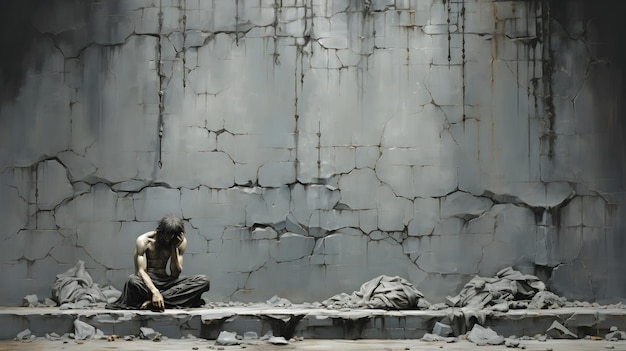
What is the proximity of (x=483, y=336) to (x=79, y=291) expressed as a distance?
3.47 meters

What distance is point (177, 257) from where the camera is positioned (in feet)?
24.1

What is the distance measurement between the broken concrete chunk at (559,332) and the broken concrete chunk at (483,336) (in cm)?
50

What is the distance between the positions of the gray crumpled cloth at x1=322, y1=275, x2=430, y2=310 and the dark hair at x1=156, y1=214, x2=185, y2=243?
1.45 meters

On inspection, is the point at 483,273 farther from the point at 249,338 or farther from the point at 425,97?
the point at 249,338

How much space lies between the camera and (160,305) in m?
6.93

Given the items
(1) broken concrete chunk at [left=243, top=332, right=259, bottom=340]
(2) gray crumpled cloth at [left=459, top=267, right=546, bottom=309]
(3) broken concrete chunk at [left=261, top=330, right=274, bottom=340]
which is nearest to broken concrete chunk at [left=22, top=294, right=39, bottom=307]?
(1) broken concrete chunk at [left=243, top=332, right=259, bottom=340]

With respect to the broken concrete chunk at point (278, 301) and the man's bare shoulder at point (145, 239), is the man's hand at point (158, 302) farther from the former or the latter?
→ the broken concrete chunk at point (278, 301)

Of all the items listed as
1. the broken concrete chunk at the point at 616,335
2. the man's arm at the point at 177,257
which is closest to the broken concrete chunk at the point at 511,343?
→ the broken concrete chunk at the point at 616,335

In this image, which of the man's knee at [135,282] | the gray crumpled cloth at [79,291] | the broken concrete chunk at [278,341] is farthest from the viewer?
the gray crumpled cloth at [79,291]

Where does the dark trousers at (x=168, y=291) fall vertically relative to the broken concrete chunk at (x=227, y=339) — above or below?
above

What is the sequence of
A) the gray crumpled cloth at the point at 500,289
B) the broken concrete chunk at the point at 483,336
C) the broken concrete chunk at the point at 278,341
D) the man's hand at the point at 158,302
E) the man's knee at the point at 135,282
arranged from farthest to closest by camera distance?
the gray crumpled cloth at the point at 500,289 < the man's knee at the point at 135,282 < the man's hand at the point at 158,302 < the broken concrete chunk at the point at 278,341 < the broken concrete chunk at the point at 483,336

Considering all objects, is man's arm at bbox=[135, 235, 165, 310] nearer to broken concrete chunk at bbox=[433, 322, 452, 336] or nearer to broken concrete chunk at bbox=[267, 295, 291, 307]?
broken concrete chunk at bbox=[267, 295, 291, 307]

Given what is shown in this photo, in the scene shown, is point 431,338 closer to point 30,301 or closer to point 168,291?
point 168,291

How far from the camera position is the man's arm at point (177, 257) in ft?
24.1
